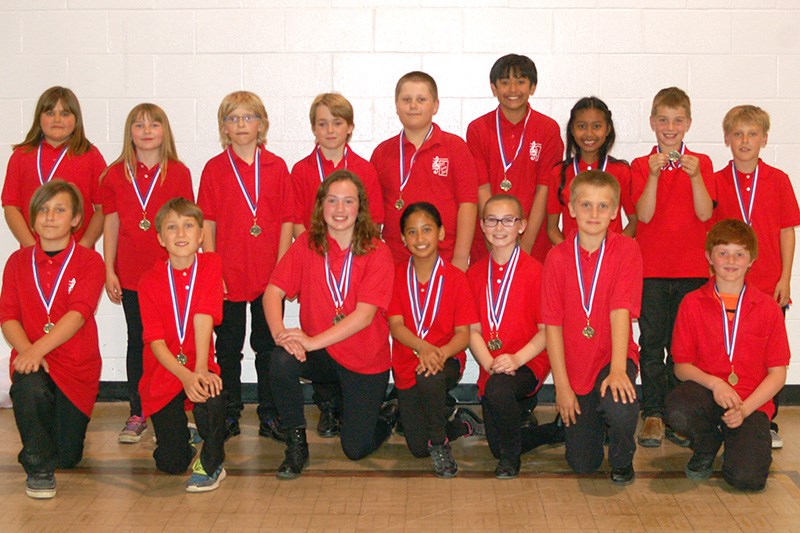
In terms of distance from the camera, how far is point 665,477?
12.8 feet

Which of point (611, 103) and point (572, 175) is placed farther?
point (611, 103)

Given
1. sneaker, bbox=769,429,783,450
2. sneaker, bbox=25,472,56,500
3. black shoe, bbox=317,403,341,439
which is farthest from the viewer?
black shoe, bbox=317,403,341,439

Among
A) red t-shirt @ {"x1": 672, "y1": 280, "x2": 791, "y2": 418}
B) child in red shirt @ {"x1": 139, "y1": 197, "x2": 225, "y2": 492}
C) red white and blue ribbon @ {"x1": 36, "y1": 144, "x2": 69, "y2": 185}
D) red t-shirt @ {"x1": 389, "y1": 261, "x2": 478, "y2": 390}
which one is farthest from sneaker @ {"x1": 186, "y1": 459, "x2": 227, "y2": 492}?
red t-shirt @ {"x1": 672, "y1": 280, "x2": 791, "y2": 418}

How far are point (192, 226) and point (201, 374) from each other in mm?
619

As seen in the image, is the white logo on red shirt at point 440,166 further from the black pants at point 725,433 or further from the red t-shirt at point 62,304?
the red t-shirt at point 62,304

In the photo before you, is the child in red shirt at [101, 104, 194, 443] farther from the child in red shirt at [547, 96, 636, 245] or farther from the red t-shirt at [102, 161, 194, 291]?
the child in red shirt at [547, 96, 636, 245]

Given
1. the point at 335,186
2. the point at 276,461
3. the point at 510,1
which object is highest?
the point at 510,1

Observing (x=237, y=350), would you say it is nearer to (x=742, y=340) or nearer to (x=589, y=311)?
(x=589, y=311)

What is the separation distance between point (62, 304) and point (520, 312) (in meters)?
1.91

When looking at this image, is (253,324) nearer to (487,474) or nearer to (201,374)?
(201,374)

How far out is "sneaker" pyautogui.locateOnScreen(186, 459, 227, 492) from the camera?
3.73m

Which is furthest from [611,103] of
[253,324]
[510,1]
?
[253,324]

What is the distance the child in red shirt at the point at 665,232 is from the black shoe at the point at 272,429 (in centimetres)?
165

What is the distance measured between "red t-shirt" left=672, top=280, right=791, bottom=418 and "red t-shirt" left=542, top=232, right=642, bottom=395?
0.27m
